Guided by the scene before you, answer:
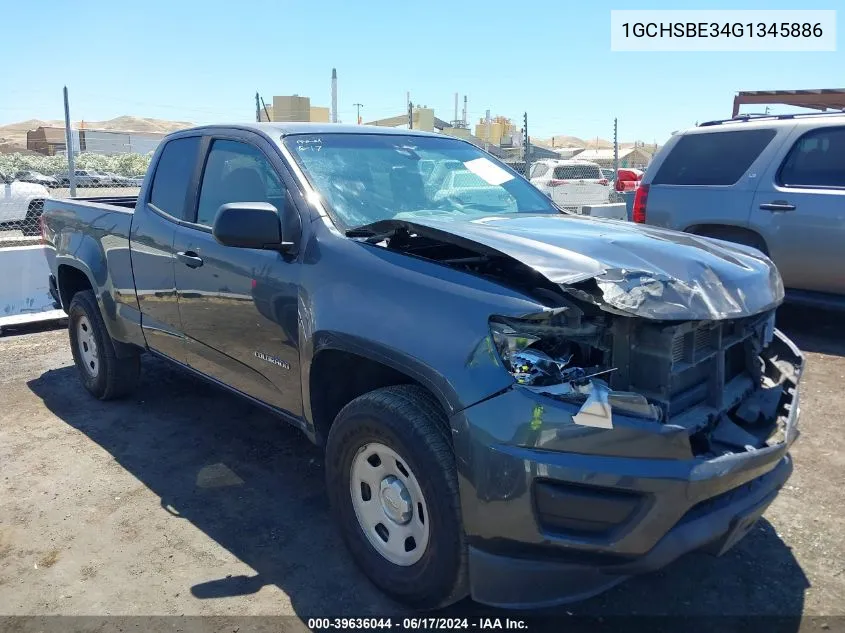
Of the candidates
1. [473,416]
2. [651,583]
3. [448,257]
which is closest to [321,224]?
[448,257]

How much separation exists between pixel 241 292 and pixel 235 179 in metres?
0.73

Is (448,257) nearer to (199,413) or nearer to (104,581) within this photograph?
(104,581)

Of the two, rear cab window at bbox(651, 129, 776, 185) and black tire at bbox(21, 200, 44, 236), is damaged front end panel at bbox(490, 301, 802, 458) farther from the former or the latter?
black tire at bbox(21, 200, 44, 236)

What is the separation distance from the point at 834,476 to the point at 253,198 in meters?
3.48

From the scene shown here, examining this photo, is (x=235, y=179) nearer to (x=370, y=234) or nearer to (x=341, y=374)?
(x=370, y=234)

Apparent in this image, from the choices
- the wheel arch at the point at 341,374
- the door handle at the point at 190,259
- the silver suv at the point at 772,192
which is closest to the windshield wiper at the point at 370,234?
the wheel arch at the point at 341,374

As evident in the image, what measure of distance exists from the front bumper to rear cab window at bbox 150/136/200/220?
2604mm

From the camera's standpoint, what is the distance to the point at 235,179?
3824 millimetres

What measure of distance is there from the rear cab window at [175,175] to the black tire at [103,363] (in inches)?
45.9

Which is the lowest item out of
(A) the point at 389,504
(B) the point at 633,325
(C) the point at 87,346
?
(A) the point at 389,504

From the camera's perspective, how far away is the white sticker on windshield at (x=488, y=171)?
4.07m

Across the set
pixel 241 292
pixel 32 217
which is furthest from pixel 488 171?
pixel 32 217

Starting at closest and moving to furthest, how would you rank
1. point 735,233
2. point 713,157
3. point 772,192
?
point 772,192 → point 735,233 → point 713,157

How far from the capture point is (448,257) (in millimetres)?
2902
